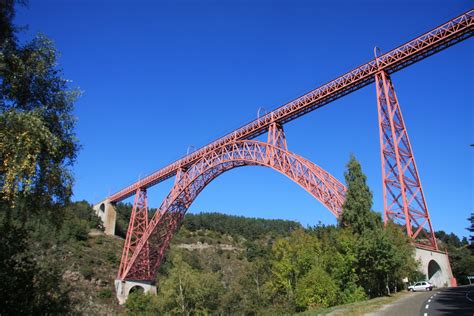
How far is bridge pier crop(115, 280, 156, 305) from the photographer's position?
43062 millimetres

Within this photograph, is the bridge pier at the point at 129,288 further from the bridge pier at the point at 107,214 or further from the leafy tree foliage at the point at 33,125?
the leafy tree foliage at the point at 33,125

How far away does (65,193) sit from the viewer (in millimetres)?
11500

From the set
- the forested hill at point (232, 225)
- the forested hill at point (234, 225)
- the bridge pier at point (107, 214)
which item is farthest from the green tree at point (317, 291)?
the forested hill at point (234, 225)

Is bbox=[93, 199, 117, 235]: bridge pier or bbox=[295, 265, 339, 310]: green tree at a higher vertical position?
bbox=[93, 199, 117, 235]: bridge pier

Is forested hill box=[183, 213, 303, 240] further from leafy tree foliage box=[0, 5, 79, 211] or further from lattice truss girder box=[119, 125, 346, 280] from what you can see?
leafy tree foliage box=[0, 5, 79, 211]

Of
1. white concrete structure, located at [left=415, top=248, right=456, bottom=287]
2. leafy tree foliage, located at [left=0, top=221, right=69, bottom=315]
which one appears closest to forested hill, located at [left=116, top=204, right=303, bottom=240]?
white concrete structure, located at [left=415, top=248, right=456, bottom=287]

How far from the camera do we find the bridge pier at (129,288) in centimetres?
4306

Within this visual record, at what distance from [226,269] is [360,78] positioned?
198 feet

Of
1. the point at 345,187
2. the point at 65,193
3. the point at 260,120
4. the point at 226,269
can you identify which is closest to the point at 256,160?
the point at 260,120

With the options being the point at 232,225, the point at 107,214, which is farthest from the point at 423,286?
the point at 232,225

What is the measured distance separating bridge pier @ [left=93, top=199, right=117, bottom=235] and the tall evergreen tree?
4318cm

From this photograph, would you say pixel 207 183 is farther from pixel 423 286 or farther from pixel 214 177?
pixel 423 286

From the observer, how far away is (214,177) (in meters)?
36.9

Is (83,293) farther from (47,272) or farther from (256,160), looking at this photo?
(47,272)
